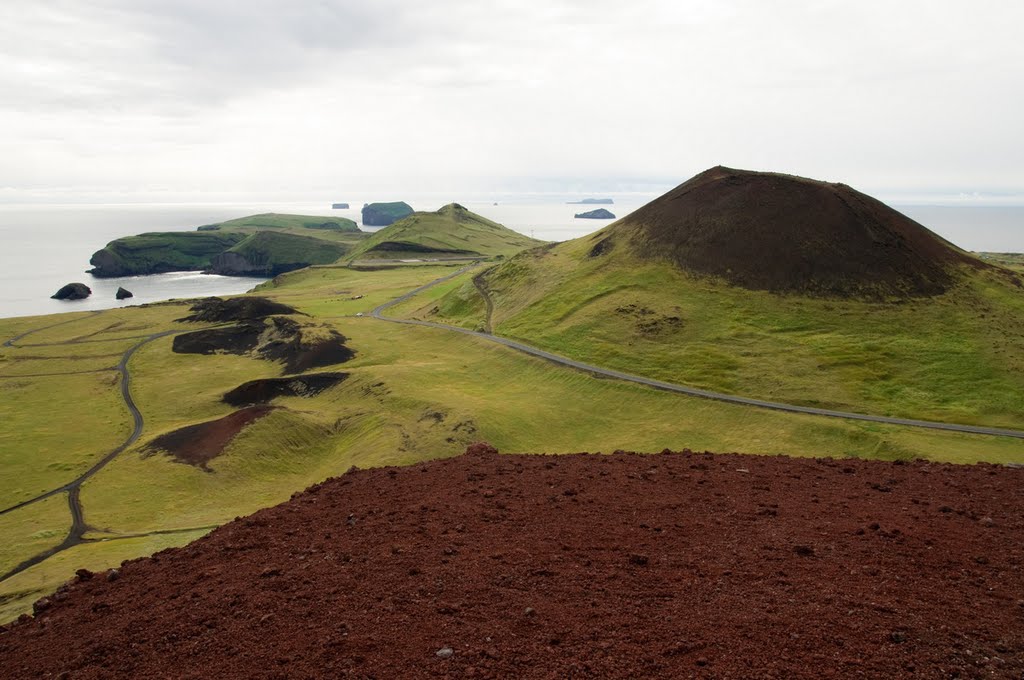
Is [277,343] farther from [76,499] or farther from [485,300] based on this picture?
[76,499]

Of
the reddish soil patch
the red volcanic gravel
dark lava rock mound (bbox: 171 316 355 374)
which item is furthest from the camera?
dark lava rock mound (bbox: 171 316 355 374)

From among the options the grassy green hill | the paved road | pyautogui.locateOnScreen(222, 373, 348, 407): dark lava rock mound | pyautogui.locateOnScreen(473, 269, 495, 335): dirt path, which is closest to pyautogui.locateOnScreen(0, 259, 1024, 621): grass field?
the paved road

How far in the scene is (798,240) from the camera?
87.5 meters

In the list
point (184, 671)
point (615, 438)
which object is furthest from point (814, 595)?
point (615, 438)

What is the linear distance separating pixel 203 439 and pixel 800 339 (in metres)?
67.3

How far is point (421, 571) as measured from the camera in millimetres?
18438

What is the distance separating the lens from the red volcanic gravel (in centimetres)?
1375

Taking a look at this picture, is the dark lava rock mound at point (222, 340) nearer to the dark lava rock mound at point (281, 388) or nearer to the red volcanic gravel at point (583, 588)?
the dark lava rock mound at point (281, 388)

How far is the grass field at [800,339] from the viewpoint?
58281mm

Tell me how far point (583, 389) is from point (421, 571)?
4833 centimetres

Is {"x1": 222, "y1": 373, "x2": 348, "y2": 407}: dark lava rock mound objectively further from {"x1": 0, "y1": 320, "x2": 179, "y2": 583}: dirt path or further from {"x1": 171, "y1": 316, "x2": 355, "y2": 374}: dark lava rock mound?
{"x1": 0, "y1": 320, "x2": 179, "y2": 583}: dirt path

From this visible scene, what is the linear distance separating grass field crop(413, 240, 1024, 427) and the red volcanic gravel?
36.2 meters

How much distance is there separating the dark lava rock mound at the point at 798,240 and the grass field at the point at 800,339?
351cm

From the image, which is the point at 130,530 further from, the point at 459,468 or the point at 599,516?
the point at 599,516
